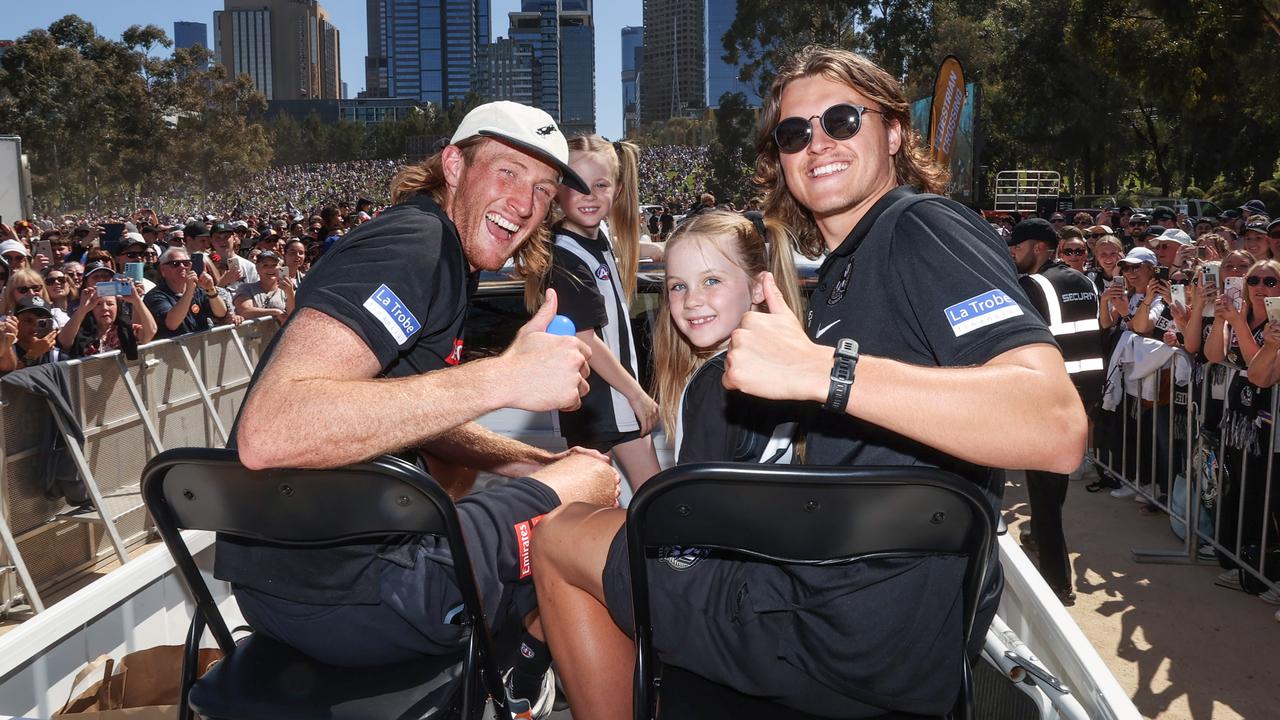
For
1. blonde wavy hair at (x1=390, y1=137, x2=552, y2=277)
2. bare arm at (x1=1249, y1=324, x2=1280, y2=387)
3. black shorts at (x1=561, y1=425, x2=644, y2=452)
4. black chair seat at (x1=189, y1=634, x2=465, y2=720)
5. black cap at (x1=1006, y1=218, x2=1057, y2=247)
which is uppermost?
blonde wavy hair at (x1=390, y1=137, x2=552, y2=277)

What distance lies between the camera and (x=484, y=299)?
4871 millimetres

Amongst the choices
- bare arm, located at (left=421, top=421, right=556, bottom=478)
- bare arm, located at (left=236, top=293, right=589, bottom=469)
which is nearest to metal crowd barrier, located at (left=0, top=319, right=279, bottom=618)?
bare arm, located at (left=421, top=421, right=556, bottom=478)

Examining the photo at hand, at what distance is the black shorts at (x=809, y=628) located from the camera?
175cm

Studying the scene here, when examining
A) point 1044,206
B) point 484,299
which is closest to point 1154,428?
point 484,299

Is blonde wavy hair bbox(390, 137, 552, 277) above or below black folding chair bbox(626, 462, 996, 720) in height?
above

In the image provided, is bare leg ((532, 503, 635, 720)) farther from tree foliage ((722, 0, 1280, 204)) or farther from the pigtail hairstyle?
tree foliage ((722, 0, 1280, 204))

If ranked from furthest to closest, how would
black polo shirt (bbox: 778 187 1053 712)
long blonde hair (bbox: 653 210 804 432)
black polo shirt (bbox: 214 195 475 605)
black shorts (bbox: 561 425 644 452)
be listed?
black shorts (bbox: 561 425 644 452)
long blonde hair (bbox: 653 210 804 432)
black polo shirt (bbox: 214 195 475 605)
black polo shirt (bbox: 778 187 1053 712)

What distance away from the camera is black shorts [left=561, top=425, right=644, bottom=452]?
13.6 ft

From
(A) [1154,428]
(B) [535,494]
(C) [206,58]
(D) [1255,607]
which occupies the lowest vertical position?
(D) [1255,607]

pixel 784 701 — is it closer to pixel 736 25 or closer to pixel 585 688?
pixel 585 688

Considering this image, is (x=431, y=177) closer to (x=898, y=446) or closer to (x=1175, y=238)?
(x=898, y=446)

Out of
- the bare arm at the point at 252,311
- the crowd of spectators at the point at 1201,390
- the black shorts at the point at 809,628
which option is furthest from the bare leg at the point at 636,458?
the bare arm at the point at 252,311

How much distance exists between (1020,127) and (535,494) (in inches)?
2061

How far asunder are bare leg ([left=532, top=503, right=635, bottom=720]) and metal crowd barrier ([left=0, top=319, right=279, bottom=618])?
4824 mm
